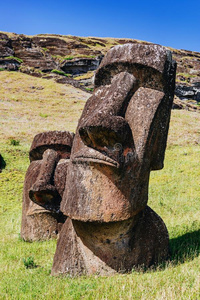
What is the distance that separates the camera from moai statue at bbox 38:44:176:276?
3590 millimetres

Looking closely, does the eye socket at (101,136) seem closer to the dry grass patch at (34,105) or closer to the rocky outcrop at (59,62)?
the dry grass patch at (34,105)

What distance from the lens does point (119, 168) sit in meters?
3.54

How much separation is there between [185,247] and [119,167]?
1.73 metres

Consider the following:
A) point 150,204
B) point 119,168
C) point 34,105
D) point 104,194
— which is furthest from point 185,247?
point 34,105

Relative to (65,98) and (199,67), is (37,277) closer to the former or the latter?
(65,98)

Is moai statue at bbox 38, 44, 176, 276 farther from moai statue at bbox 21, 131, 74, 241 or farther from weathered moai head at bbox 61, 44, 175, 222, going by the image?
moai statue at bbox 21, 131, 74, 241

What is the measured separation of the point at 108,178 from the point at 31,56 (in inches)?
1878

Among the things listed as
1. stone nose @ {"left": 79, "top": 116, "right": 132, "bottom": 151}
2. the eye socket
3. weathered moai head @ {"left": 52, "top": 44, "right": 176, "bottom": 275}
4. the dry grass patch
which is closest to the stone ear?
weathered moai head @ {"left": 52, "top": 44, "right": 176, "bottom": 275}

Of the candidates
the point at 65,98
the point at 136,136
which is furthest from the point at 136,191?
the point at 65,98

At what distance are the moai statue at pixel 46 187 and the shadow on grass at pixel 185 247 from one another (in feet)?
7.19

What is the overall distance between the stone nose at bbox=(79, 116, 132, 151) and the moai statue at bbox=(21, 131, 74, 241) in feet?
7.83

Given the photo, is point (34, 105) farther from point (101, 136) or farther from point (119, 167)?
point (119, 167)

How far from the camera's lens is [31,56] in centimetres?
4822

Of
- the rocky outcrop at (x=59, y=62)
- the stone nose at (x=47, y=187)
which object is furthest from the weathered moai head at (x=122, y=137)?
the rocky outcrop at (x=59, y=62)
